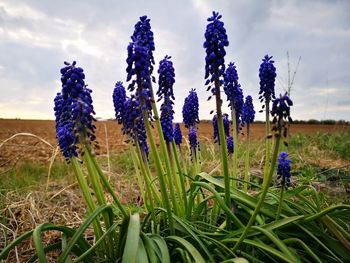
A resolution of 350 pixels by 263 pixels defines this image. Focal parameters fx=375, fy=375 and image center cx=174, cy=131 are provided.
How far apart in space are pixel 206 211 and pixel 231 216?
1.01 metres

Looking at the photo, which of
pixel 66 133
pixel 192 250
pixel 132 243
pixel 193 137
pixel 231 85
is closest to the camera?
pixel 132 243

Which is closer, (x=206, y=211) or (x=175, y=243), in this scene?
(x=175, y=243)

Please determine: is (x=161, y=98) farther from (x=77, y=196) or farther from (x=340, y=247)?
(x=77, y=196)

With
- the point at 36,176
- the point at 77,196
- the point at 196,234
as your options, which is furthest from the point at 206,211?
the point at 36,176

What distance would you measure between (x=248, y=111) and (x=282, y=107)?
102 inches

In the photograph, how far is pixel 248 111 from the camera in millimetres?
5438

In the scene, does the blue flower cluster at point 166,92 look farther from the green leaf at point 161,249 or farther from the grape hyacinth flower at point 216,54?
the green leaf at point 161,249

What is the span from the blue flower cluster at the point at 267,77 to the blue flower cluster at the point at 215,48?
105cm

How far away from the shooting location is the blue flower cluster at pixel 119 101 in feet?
13.3

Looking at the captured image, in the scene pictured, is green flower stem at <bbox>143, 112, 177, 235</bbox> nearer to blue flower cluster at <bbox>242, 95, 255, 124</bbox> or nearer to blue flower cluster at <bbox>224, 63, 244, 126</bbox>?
blue flower cluster at <bbox>224, 63, 244, 126</bbox>

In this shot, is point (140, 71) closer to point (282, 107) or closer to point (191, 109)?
point (282, 107)

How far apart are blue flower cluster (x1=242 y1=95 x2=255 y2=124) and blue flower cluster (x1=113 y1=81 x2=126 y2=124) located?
6.46 feet

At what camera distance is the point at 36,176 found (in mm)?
9867

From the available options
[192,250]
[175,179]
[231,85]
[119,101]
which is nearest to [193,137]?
[231,85]
